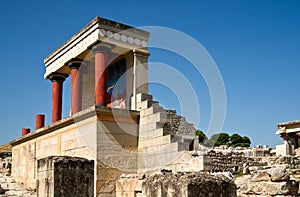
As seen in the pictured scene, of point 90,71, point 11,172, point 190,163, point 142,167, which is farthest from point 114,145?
point 11,172

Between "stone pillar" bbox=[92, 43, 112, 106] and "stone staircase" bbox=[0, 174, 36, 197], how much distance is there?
4285 millimetres

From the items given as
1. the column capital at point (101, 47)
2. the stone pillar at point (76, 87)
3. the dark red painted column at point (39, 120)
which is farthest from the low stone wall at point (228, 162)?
the dark red painted column at point (39, 120)

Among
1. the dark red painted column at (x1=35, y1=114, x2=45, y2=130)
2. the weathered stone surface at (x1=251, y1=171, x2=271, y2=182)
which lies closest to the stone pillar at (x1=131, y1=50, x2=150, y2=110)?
the dark red painted column at (x1=35, y1=114, x2=45, y2=130)

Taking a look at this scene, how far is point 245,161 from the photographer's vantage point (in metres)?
13.1

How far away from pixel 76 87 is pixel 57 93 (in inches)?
99.8

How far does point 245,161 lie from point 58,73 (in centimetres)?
1039

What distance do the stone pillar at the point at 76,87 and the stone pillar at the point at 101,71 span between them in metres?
2.22

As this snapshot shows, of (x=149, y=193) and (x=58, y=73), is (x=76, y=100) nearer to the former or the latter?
(x=58, y=73)

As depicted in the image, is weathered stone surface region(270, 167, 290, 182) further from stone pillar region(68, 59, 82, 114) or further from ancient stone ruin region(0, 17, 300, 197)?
stone pillar region(68, 59, 82, 114)

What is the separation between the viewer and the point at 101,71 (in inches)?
594

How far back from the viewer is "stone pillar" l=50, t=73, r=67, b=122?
1866cm

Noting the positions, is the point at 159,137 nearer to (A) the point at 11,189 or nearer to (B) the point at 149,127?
(B) the point at 149,127

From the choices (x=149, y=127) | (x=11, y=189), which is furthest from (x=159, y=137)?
(x=11, y=189)

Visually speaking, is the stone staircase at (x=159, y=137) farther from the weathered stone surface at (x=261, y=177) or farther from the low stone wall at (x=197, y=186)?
the low stone wall at (x=197, y=186)
